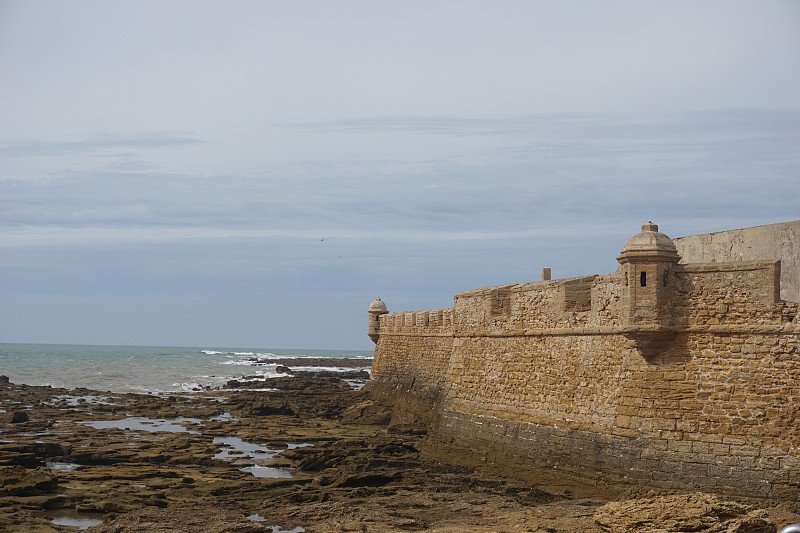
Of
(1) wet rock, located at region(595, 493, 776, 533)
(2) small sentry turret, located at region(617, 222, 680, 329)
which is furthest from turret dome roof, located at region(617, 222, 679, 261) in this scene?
(1) wet rock, located at region(595, 493, 776, 533)

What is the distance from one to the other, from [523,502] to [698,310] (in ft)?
13.3

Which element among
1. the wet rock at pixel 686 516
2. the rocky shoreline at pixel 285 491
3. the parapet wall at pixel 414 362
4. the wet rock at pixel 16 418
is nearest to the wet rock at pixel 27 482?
the rocky shoreline at pixel 285 491

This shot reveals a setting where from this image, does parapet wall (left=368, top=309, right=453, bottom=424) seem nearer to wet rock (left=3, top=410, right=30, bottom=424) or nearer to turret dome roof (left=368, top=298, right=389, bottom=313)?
turret dome roof (left=368, top=298, right=389, bottom=313)

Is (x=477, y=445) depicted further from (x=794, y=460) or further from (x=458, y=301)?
(x=794, y=460)

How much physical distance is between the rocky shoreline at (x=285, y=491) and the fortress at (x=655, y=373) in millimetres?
533

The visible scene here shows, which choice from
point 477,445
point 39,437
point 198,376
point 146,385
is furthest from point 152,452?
point 198,376

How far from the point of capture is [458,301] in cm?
2109

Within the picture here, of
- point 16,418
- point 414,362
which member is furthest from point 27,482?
point 414,362

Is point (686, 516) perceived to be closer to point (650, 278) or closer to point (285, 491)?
point (650, 278)

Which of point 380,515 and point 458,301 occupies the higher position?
point 458,301

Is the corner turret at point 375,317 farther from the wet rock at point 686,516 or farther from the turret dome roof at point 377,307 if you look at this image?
the wet rock at point 686,516

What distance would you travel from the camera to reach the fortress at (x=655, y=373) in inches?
474

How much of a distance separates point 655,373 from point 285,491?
6.48 metres

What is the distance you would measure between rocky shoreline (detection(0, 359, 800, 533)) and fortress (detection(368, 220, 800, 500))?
53 cm
